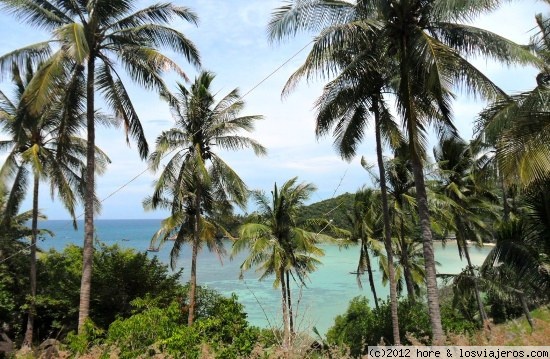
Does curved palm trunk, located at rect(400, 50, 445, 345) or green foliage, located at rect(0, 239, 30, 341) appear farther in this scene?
green foliage, located at rect(0, 239, 30, 341)

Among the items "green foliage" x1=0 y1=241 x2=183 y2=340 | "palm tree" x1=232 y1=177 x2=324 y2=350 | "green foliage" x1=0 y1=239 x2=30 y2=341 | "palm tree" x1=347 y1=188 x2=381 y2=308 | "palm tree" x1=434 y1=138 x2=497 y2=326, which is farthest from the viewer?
"palm tree" x1=347 y1=188 x2=381 y2=308

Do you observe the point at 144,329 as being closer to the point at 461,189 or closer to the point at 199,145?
the point at 199,145

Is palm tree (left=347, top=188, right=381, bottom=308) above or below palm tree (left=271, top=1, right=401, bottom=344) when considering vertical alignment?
below

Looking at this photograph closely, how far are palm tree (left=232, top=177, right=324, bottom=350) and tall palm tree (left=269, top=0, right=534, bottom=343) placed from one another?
7172 millimetres

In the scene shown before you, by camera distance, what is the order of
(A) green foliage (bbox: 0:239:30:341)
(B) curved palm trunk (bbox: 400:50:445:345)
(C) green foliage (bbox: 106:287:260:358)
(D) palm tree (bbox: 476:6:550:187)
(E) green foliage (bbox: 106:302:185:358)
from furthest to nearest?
(A) green foliage (bbox: 0:239:30:341)
(E) green foliage (bbox: 106:302:185:358)
(C) green foliage (bbox: 106:287:260:358)
(B) curved palm trunk (bbox: 400:50:445:345)
(D) palm tree (bbox: 476:6:550:187)

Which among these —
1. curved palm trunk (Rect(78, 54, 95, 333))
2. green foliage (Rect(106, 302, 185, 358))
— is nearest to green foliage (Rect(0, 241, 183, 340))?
curved palm trunk (Rect(78, 54, 95, 333))

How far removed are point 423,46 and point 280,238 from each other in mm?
10369

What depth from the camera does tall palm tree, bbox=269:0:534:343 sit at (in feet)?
24.3

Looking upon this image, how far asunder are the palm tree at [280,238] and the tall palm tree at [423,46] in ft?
23.5

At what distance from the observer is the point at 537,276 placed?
8.14 meters

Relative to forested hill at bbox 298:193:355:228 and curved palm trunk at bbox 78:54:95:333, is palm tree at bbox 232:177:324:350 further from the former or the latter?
curved palm trunk at bbox 78:54:95:333

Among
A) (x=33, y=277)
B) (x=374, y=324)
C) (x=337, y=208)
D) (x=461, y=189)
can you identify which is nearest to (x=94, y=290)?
(x=33, y=277)

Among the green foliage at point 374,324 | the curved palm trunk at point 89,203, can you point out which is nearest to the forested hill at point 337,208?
the green foliage at point 374,324

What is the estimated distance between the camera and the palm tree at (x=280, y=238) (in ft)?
50.6
